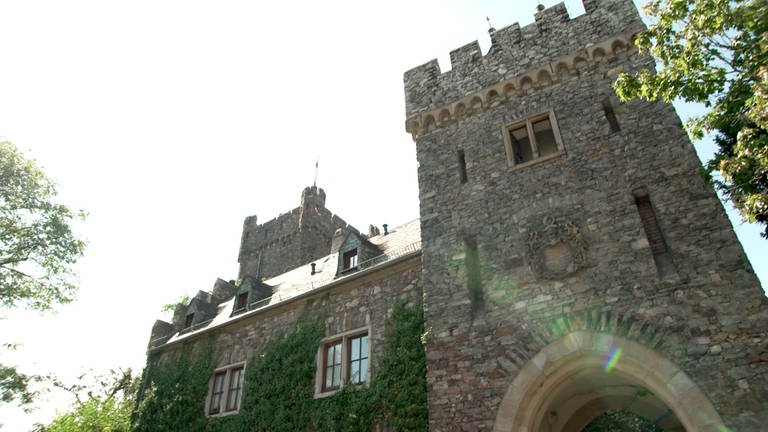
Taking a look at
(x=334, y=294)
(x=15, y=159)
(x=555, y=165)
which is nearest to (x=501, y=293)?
(x=555, y=165)

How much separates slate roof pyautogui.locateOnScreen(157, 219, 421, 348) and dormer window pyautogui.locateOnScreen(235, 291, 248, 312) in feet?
1.06

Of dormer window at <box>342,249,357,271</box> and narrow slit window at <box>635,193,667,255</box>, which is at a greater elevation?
dormer window at <box>342,249,357,271</box>

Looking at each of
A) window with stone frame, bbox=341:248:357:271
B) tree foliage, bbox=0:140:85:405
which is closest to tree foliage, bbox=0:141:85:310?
tree foliage, bbox=0:140:85:405

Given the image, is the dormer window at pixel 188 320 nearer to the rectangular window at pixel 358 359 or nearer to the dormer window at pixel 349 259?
the dormer window at pixel 349 259

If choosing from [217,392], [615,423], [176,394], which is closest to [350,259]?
[217,392]

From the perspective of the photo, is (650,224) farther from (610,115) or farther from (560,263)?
(610,115)

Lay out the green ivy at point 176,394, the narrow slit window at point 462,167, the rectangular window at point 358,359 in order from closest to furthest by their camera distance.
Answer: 1. the narrow slit window at point 462,167
2. the rectangular window at point 358,359
3. the green ivy at point 176,394

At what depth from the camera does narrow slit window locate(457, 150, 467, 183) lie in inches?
424

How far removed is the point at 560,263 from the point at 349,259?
24.2 feet

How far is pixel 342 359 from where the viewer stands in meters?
12.0

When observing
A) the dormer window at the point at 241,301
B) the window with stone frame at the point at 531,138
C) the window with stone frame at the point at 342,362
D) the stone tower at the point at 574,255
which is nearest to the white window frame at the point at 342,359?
the window with stone frame at the point at 342,362

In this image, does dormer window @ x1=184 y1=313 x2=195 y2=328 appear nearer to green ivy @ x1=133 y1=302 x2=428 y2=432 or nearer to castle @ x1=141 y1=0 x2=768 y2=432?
green ivy @ x1=133 y1=302 x2=428 y2=432

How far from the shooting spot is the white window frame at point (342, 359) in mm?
11656

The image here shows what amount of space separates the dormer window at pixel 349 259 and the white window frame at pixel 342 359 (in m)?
2.48
